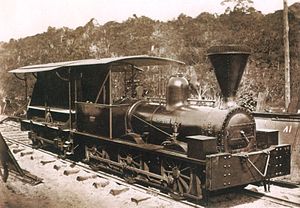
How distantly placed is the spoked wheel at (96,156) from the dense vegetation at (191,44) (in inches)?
128

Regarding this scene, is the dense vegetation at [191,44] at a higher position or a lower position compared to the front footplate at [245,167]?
higher

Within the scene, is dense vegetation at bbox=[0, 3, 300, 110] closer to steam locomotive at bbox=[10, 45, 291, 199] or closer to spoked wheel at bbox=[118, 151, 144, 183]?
steam locomotive at bbox=[10, 45, 291, 199]

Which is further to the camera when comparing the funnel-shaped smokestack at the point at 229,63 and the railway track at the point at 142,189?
the railway track at the point at 142,189

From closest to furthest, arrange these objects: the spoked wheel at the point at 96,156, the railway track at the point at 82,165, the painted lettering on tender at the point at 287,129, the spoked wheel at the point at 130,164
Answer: the railway track at the point at 82,165
the spoked wheel at the point at 130,164
the painted lettering on tender at the point at 287,129
the spoked wheel at the point at 96,156

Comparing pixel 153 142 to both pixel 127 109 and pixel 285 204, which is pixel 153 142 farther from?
pixel 285 204

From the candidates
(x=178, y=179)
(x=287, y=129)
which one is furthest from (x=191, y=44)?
(x=178, y=179)

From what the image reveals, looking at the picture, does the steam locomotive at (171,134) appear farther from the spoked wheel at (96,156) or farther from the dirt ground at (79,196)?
the dirt ground at (79,196)

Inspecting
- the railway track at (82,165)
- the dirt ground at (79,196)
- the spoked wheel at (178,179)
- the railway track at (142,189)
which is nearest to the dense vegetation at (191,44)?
the railway track at (82,165)

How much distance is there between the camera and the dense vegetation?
30.4 feet

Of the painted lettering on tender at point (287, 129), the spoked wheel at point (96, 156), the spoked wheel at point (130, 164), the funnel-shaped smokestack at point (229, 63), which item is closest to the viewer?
the funnel-shaped smokestack at point (229, 63)

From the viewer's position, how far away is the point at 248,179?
13.4 ft

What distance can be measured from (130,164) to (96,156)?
0.87 meters

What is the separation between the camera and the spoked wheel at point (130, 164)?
200 inches

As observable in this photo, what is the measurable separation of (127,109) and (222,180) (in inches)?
79.9
